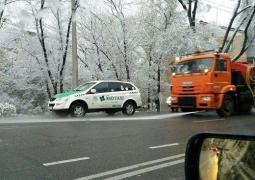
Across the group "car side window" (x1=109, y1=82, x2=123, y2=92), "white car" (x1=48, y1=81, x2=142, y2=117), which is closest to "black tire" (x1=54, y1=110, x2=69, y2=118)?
"white car" (x1=48, y1=81, x2=142, y2=117)

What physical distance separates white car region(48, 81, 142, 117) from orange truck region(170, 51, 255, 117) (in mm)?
2369

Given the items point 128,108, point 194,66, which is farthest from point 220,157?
point 128,108

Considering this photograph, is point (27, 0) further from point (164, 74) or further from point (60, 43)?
point (164, 74)

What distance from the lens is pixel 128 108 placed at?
1530 cm

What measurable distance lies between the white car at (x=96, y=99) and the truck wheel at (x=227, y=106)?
13.7 feet

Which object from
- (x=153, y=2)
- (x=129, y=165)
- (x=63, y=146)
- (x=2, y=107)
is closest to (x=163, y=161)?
(x=129, y=165)

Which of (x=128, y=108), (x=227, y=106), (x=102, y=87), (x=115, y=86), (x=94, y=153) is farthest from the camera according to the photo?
(x=128, y=108)

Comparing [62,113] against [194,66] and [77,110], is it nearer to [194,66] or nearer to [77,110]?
[77,110]

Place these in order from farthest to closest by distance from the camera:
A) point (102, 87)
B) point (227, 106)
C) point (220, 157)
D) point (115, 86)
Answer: point (115, 86) < point (102, 87) < point (227, 106) < point (220, 157)

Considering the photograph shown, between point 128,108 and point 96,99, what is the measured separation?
6.16 ft

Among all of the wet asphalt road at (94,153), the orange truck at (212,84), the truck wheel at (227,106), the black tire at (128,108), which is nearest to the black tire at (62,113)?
the black tire at (128,108)

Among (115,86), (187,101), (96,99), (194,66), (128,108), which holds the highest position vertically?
(194,66)

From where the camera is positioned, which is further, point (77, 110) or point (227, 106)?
point (77, 110)

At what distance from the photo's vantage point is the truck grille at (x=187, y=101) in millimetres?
13051
